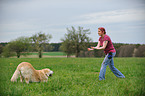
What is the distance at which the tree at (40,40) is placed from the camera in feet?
133

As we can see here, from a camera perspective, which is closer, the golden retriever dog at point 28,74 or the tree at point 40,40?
the golden retriever dog at point 28,74

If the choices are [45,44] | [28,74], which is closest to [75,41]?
[45,44]

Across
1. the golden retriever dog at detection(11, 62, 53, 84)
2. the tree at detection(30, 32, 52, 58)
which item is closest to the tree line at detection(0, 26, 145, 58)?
the tree at detection(30, 32, 52, 58)

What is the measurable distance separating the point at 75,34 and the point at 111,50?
3530cm

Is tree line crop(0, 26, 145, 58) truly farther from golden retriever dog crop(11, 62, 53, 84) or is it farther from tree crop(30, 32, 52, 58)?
golden retriever dog crop(11, 62, 53, 84)

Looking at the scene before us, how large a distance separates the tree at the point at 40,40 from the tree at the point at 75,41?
181 inches

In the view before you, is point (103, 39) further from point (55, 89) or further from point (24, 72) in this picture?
point (24, 72)

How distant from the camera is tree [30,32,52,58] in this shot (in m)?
40.4

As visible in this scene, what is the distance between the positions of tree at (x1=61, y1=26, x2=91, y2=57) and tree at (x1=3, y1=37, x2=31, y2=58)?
30.0ft

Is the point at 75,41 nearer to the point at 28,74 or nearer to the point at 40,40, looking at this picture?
the point at 40,40

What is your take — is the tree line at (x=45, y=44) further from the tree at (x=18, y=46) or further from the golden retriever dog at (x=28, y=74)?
the golden retriever dog at (x=28, y=74)

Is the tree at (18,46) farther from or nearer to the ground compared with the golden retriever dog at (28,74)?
farther from the ground

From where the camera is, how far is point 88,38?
4178 centimetres

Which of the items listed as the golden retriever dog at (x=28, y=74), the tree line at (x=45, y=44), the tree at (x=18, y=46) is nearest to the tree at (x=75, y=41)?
the tree line at (x=45, y=44)
